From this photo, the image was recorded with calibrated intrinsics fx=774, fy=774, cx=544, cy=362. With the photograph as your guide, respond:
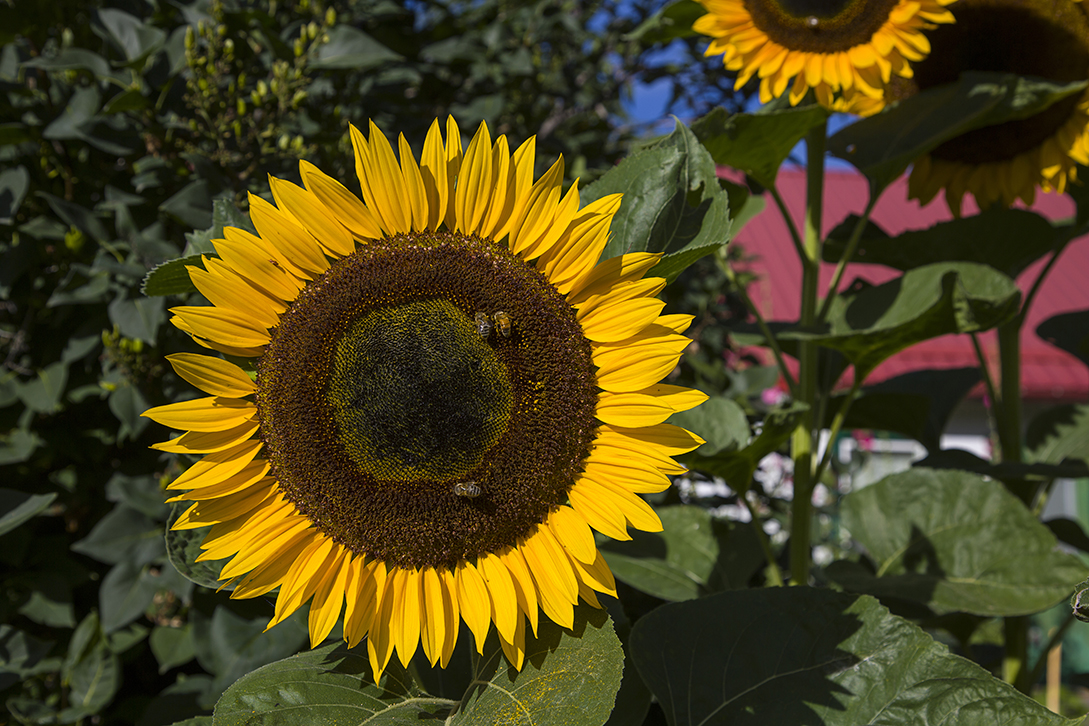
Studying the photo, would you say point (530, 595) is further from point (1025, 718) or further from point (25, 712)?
point (25, 712)

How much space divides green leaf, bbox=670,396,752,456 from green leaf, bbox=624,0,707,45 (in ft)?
2.59

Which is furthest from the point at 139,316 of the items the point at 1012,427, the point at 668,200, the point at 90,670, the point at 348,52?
the point at 1012,427

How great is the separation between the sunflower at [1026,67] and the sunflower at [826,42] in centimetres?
28

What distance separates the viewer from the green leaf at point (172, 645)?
1847 mm

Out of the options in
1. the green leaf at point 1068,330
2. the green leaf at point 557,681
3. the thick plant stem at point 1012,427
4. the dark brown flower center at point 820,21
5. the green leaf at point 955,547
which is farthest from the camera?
the green leaf at point 1068,330

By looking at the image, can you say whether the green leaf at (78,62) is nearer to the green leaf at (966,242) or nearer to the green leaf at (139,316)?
the green leaf at (139,316)

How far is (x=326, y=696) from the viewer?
0.94 meters

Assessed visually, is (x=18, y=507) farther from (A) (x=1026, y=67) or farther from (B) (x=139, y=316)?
(A) (x=1026, y=67)

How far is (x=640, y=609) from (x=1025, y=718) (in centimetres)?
91

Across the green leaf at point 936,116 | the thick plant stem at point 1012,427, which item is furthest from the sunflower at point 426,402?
the thick plant stem at point 1012,427

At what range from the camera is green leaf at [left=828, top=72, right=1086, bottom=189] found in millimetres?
1456

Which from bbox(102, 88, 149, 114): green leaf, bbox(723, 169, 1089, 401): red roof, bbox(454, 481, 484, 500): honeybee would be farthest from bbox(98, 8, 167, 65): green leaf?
bbox(723, 169, 1089, 401): red roof

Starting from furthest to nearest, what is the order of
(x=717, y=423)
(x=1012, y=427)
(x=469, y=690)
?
1. (x=1012, y=427)
2. (x=717, y=423)
3. (x=469, y=690)

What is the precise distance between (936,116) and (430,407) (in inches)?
47.7
